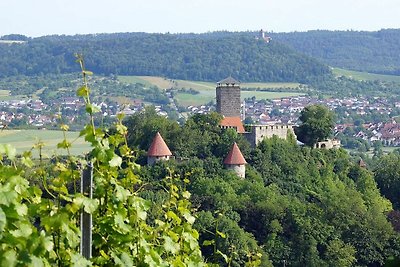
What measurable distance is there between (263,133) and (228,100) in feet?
16.8

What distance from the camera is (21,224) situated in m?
4.91

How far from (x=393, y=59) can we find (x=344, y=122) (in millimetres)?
75446

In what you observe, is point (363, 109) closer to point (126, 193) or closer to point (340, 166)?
point (340, 166)

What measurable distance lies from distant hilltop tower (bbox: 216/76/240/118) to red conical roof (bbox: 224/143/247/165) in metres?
6.56

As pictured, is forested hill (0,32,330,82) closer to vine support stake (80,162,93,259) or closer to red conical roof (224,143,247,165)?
red conical roof (224,143,247,165)

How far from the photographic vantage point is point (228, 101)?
41219 mm

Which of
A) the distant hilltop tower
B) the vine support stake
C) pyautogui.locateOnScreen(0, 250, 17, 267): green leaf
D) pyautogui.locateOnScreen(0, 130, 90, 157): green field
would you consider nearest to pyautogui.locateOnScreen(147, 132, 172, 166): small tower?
the distant hilltop tower

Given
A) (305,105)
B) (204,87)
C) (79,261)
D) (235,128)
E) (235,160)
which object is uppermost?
(79,261)

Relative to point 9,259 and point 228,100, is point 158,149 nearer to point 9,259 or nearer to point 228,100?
point 228,100

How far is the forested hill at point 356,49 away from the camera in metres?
172

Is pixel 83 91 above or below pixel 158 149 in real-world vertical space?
above

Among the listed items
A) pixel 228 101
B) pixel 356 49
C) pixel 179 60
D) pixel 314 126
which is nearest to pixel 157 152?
pixel 314 126

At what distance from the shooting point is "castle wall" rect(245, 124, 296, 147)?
36188mm

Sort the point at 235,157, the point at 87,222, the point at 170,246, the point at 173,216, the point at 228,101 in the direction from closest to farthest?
the point at 87,222
the point at 170,246
the point at 173,216
the point at 235,157
the point at 228,101
